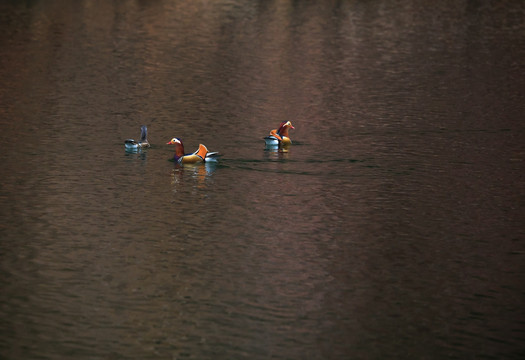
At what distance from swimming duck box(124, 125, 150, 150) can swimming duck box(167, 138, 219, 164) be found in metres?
1.90

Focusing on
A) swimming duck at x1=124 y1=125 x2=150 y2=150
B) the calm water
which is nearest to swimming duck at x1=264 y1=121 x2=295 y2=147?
the calm water

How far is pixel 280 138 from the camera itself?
32.0m

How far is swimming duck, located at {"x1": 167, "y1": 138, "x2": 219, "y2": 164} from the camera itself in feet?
96.5

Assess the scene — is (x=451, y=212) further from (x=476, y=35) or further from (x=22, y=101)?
(x=476, y=35)

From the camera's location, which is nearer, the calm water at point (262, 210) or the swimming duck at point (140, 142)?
the calm water at point (262, 210)

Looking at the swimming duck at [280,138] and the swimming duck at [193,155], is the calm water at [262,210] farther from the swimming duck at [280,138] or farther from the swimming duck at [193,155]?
the swimming duck at [280,138]

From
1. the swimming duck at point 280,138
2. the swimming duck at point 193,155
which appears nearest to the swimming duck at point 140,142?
the swimming duck at point 193,155

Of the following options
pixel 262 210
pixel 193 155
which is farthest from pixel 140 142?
pixel 262 210

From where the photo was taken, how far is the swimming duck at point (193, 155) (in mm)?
29422

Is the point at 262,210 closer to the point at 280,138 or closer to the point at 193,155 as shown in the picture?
the point at 193,155

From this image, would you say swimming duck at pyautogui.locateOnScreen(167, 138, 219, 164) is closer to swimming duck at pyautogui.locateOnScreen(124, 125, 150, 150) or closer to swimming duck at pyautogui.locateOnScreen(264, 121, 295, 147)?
swimming duck at pyautogui.locateOnScreen(124, 125, 150, 150)

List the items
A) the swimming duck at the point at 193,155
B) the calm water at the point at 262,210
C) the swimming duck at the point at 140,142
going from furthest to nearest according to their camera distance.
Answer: the swimming duck at the point at 140,142
the swimming duck at the point at 193,155
the calm water at the point at 262,210

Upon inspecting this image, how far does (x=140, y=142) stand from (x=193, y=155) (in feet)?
9.92

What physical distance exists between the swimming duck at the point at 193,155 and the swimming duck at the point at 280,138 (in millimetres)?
2529
